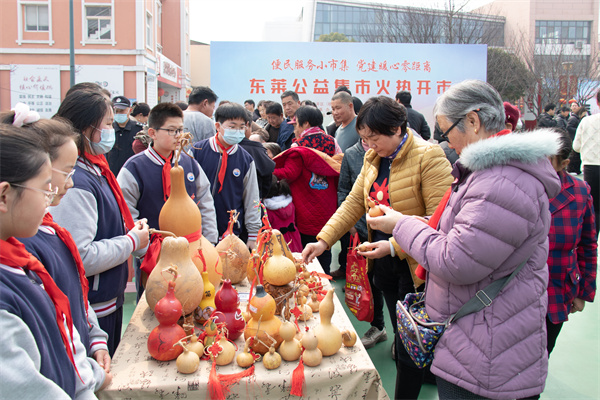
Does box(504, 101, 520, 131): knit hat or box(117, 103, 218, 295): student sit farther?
box(117, 103, 218, 295): student

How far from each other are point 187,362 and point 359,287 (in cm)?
128

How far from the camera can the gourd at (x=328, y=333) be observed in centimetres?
154

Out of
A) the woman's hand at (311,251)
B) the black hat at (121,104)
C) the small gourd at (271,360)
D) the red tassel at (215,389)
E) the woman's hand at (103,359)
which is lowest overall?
the red tassel at (215,389)

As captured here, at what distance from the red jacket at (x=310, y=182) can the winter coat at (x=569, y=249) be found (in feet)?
6.19

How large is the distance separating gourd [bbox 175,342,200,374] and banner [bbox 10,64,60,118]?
18894 mm

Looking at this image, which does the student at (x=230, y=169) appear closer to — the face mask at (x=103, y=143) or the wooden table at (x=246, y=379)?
the face mask at (x=103, y=143)

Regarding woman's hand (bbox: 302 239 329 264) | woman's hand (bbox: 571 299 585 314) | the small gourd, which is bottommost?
woman's hand (bbox: 571 299 585 314)

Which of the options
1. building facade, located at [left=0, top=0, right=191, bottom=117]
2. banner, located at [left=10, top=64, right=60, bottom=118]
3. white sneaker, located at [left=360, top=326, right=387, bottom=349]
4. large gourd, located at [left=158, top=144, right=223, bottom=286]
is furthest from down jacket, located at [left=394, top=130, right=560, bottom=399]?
banner, located at [left=10, top=64, right=60, bottom=118]

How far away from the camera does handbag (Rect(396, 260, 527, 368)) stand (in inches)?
54.2

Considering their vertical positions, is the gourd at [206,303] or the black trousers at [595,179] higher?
the black trousers at [595,179]

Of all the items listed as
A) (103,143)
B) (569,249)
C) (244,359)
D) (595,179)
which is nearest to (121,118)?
(103,143)

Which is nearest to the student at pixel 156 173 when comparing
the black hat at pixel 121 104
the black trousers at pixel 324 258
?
the black trousers at pixel 324 258

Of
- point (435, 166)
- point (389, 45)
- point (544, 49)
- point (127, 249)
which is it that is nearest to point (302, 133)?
point (435, 166)

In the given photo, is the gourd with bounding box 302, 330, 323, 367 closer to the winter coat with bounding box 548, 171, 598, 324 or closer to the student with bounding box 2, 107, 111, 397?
the student with bounding box 2, 107, 111, 397
